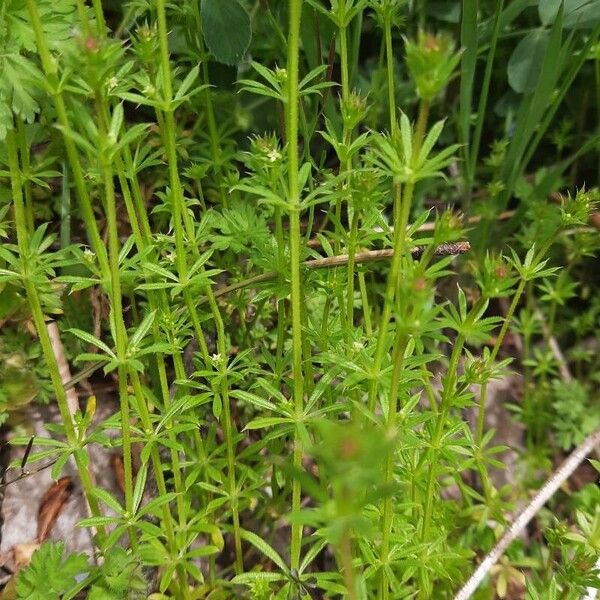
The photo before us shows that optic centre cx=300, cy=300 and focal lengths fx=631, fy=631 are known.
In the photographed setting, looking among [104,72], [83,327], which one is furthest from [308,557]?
[104,72]

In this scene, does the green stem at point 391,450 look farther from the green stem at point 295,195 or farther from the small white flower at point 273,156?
the small white flower at point 273,156

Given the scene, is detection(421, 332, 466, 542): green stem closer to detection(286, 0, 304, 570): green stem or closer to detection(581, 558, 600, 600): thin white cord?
detection(286, 0, 304, 570): green stem

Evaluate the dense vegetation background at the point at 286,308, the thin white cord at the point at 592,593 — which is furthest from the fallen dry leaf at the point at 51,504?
the thin white cord at the point at 592,593

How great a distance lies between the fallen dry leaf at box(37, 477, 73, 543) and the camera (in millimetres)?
1896

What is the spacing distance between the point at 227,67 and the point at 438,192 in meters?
1.18

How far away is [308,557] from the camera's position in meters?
1.51

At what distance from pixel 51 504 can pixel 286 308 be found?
94cm

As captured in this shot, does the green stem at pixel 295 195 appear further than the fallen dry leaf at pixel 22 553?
No

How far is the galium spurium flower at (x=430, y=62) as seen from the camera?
0.93m

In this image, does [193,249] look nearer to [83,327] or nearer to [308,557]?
[83,327]

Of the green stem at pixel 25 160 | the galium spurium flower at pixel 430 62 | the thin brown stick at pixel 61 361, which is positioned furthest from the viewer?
the thin brown stick at pixel 61 361

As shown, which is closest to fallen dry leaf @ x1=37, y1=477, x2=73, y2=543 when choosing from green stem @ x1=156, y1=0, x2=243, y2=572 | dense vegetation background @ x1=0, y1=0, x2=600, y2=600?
dense vegetation background @ x1=0, y1=0, x2=600, y2=600

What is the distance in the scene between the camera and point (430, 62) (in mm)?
940

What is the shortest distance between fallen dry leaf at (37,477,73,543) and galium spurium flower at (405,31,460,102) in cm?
161
